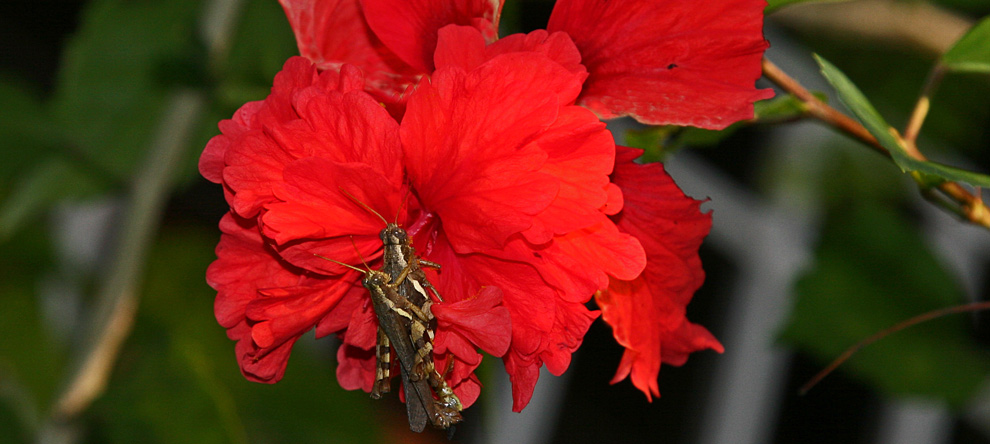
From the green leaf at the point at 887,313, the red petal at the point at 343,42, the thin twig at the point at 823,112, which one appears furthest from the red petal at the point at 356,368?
the green leaf at the point at 887,313

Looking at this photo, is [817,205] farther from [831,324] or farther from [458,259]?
[458,259]

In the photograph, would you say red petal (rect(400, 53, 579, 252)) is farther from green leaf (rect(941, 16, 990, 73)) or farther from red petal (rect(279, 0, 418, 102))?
green leaf (rect(941, 16, 990, 73))

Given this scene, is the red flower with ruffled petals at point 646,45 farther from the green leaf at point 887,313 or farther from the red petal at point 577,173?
the green leaf at point 887,313

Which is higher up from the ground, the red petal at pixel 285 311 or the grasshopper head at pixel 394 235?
the grasshopper head at pixel 394 235

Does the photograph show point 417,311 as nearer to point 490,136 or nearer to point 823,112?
point 490,136

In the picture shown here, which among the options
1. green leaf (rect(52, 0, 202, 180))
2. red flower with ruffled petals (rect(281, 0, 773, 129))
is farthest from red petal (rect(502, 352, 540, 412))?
green leaf (rect(52, 0, 202, 180))
